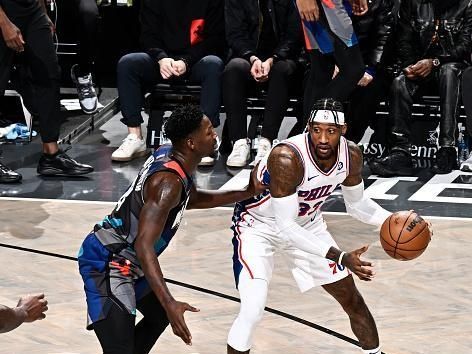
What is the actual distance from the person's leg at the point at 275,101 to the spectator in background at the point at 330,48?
18.2 inches

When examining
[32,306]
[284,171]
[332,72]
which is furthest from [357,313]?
[332,72]

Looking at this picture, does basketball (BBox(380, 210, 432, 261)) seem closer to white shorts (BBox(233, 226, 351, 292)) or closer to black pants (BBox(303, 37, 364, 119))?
white shorts (BBox(233, 226, 351, 292))

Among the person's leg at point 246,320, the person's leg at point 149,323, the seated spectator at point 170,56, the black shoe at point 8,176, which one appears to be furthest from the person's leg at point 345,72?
the person's leg at point 149,323

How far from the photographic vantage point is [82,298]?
5.85 meters

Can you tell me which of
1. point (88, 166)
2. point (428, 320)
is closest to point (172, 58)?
point (88, 166)

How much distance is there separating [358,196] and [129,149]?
402 centimetres

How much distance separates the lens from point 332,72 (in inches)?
319

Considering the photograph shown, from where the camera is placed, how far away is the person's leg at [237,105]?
28.2ft

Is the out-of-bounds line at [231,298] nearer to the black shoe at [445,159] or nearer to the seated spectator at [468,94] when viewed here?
the black shoe at [445,159]

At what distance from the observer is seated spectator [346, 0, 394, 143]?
8539 millimetres

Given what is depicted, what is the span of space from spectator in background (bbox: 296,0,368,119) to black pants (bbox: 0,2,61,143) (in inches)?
72.2

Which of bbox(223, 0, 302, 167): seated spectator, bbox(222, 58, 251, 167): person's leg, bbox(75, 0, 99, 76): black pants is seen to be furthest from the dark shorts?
bbox(75, 0, 99, 76): black pants

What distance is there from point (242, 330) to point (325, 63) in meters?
3.81

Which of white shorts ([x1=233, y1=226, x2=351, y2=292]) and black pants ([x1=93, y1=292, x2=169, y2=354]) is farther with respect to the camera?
white shorts ([x1=233, y1=226, x2=351, y2=292])
